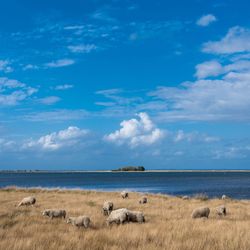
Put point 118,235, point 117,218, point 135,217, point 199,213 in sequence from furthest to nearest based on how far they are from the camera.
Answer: point 199,213 < point 135,217 < point 117,218 < point 118,235

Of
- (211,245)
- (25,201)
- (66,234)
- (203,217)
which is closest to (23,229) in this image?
(66,234)

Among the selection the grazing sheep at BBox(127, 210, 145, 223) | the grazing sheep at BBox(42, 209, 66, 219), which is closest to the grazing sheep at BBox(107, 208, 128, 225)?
the grazing sheep at BBox(127, 210, 145, 223)

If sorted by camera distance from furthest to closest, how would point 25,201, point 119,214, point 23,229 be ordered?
point 25,201, point 119,214, point 23,229

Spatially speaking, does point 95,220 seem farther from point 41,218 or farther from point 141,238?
point 141,238

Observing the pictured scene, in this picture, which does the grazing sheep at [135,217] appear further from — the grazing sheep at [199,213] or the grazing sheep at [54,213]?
the grazing sheep at [199,213]

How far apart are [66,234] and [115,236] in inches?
75.1

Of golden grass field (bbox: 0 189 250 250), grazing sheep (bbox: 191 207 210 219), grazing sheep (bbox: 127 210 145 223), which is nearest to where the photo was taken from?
golden grass field (bbox: 0 189 250 250)

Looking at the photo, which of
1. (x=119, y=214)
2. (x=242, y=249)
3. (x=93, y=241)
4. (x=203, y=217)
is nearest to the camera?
(x=242, y=249)

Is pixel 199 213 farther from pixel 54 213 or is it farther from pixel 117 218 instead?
pixel 54 213

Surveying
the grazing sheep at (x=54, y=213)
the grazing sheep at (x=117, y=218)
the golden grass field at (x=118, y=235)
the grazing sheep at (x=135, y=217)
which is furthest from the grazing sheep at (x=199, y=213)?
the grazing sheep at (x=54, y=213)

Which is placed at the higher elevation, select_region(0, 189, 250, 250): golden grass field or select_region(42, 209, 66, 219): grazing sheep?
select_region(42, 209, 66, 219): grazing sheep

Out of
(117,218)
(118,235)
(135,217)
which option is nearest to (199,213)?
(135,217)

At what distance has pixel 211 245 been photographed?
568 inches

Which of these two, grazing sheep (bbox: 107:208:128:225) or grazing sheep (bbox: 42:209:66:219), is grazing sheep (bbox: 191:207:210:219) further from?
grazing sheep (bbox: 42:209:66:219)
